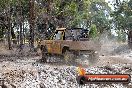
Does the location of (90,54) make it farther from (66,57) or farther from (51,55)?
(51,55)

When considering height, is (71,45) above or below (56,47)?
above

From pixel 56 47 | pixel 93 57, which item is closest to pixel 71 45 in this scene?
pixel 56 47

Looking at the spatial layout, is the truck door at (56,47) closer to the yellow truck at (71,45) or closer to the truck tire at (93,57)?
the yellow truck at (71,45)

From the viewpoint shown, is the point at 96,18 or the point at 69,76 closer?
the point at 69,76

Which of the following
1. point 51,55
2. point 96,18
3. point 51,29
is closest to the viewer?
point 51,55

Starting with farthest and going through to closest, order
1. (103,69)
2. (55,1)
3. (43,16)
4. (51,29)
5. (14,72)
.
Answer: (51,29) < (55,1) < (43,16) < (103,69) < (14,72)

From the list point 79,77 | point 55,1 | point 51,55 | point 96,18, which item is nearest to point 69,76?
point 51,55

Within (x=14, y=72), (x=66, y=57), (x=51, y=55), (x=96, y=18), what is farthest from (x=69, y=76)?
(x=96, y=18)

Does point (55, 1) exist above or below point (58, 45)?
above

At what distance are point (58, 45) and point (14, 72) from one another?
5831mm

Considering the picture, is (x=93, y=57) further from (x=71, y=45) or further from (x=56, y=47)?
(x=56, y=47)

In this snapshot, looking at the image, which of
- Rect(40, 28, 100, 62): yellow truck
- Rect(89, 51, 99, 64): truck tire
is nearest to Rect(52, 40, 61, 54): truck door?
Rect(40, 28, 100, 62): yellow truck

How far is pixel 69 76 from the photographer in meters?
13.5

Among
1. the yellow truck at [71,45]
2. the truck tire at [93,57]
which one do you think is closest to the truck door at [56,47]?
the yellow truck at [71,45]
